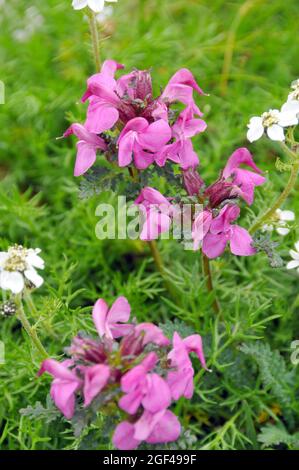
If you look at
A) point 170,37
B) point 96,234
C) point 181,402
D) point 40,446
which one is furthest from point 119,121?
point 170,37

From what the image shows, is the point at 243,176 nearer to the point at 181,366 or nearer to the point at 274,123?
the point at 274,123

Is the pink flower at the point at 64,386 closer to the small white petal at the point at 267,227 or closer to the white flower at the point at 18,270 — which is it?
the white flower at the point at 18,270

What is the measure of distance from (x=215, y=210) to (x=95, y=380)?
0.50 m

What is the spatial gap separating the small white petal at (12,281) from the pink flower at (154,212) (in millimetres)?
270

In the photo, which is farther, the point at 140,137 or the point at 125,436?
the point at 140,137

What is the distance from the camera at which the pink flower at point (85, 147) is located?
1.50 m

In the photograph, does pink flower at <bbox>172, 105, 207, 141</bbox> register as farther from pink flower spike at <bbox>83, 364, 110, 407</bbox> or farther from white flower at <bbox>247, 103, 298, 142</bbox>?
pink flower spike at <bbox>83, 364, 110, 407</bbox>

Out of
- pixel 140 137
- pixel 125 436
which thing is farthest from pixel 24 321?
pixel 140 137

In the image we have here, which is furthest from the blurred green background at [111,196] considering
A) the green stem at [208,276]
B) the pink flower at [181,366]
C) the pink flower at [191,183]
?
the pink flower at [181,366]

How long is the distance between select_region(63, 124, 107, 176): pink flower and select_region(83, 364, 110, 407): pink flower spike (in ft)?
1.67

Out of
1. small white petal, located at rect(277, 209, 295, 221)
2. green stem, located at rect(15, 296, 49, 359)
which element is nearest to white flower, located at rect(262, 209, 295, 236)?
small white petal, located at rect(277, 209, 295, 221)

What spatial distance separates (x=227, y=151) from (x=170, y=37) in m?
0.56

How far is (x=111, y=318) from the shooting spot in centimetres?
132
